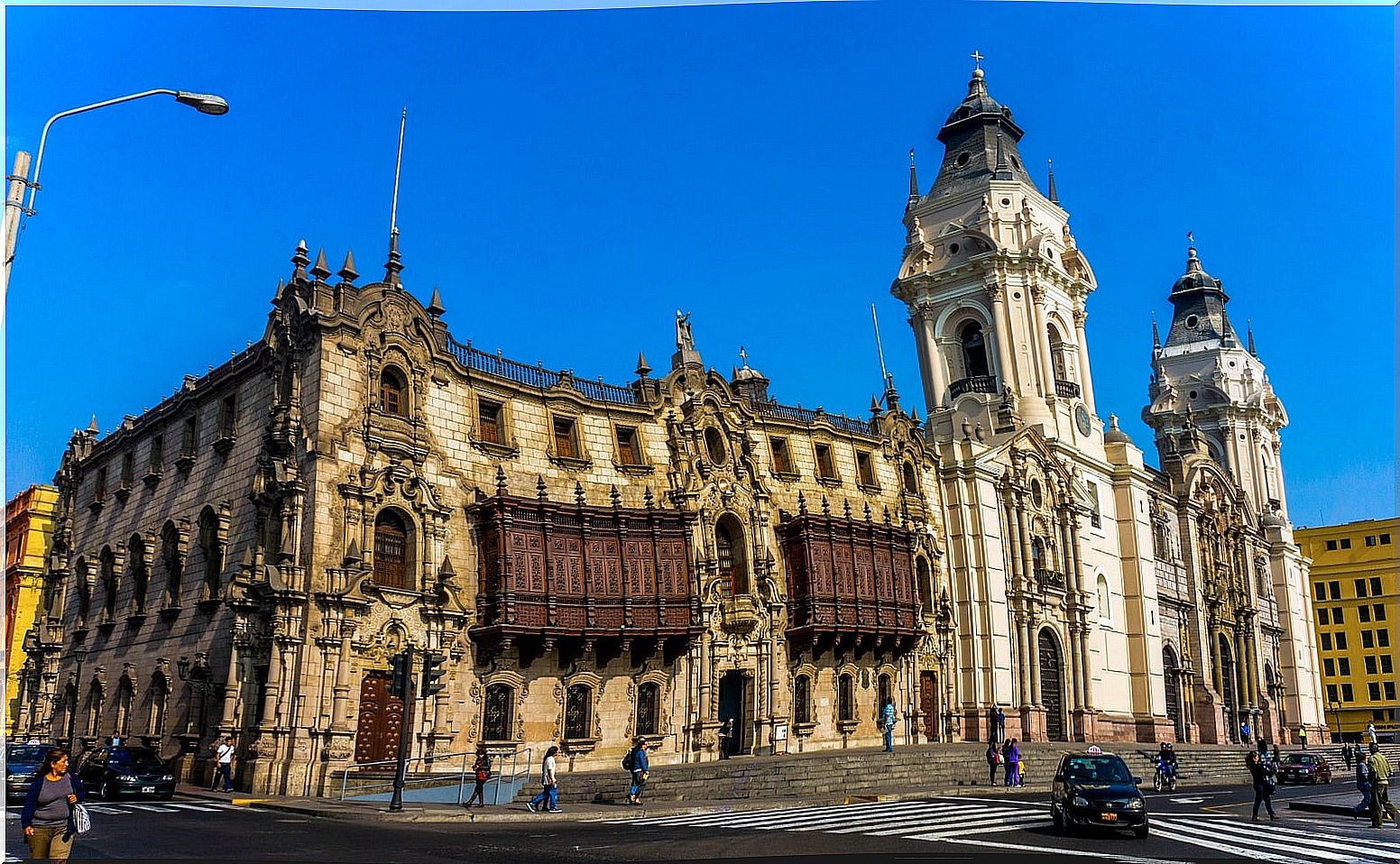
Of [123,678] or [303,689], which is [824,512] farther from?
[123,678]

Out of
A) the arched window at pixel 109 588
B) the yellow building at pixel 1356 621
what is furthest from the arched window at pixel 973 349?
the yellow building at pixel 1356 621

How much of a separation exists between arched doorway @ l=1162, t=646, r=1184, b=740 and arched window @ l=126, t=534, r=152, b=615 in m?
48.0

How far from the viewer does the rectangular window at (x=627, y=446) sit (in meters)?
41.8

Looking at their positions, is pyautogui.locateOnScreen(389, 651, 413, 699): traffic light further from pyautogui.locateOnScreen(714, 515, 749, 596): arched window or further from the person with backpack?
pyautogui.locateOnScreen(714, 515, 749, 596): arched window

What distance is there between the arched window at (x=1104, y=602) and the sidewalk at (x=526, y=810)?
25.8m

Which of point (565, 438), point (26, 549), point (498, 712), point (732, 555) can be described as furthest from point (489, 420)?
point (26, 549)

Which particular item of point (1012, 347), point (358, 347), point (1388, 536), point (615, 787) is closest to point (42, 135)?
point (358, 347)

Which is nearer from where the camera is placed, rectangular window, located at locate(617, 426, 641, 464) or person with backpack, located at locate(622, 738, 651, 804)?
person with backpack, located at locate(622, 738, 651, 804)

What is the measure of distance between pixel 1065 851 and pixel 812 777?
49.4 feet

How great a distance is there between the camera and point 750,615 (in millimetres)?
41438

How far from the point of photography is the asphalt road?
59.1 ft

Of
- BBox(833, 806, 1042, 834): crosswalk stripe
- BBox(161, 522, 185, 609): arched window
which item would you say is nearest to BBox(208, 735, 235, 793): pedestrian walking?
BBox(161, 522, 185, 609): arched window

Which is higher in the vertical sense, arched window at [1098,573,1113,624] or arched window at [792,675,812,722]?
arched window at [1098,573,1113,624]

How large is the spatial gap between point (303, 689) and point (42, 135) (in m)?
19.3
